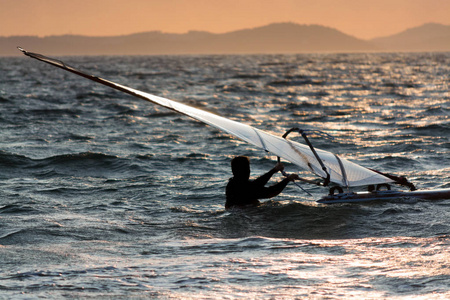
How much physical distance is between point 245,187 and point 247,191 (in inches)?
3.1

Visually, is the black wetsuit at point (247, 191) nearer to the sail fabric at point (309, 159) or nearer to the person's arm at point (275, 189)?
the person's arm at point (275, 189)

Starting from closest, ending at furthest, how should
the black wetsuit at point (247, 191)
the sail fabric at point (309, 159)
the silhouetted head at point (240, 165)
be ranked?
the silhouetted head at point (240, 165), the sail fabric at point (309, 159), the black wetsuit at point (247, 191)

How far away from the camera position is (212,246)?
8.57 meters

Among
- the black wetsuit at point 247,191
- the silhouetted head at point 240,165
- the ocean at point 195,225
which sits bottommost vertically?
the ocean at point 195,225

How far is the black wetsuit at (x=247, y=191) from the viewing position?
10.4m

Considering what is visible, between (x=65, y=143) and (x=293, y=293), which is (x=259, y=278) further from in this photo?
(x=65, y=143)

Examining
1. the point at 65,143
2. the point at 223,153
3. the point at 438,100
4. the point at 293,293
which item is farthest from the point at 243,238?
the point at 438,100

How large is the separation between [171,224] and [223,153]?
890cm

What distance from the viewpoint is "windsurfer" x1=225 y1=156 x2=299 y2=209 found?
10180 mm

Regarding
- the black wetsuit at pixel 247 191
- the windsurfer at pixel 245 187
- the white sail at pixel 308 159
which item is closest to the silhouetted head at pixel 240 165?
the windsurfer at pixel 245 187

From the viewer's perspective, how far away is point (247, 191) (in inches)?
414

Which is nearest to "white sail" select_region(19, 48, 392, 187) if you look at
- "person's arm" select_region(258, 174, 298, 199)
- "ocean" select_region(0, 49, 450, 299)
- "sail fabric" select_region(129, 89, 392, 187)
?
"sail fabric" select_region(129, 89, 392, 187)

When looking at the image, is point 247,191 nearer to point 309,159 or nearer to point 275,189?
point 275,189

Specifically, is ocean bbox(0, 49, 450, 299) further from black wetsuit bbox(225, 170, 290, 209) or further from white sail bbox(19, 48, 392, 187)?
white sail bbox(19, 48, 392, 187)
